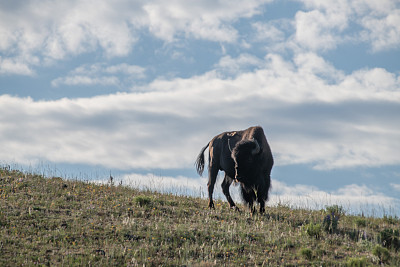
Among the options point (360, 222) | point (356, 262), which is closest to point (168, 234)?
point (356, 262)

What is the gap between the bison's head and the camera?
1398 cm

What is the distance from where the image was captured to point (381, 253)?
33.5ft

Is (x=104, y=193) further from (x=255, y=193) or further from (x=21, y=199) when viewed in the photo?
(x=255, y=193)

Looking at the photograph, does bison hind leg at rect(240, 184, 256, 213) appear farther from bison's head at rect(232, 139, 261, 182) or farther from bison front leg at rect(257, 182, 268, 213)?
bison's head at rect(232, 139, 261, 182)

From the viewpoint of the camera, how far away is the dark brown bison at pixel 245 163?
14070 millimetres

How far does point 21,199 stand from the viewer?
14.1 meters

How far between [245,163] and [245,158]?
0.15m

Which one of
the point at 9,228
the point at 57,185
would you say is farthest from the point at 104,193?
the point at 9,228

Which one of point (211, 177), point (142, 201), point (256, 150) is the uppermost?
point (256, 150)

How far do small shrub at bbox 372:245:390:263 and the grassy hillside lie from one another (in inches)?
0.8

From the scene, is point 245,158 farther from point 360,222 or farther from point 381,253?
point 381,253

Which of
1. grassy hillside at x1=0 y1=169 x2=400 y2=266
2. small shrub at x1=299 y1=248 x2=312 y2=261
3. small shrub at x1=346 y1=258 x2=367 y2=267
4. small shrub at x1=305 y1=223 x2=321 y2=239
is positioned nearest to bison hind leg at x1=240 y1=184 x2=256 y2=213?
grassy hillside at x1=0 y1=169 x2=400 y2=266

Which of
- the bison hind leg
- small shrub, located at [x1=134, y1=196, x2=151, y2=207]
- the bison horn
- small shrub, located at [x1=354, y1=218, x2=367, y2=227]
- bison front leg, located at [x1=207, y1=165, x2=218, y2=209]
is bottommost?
small shrub, located at [x1=354, y1=218, x2=367, y2=227]

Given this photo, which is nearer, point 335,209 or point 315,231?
point 315,231
